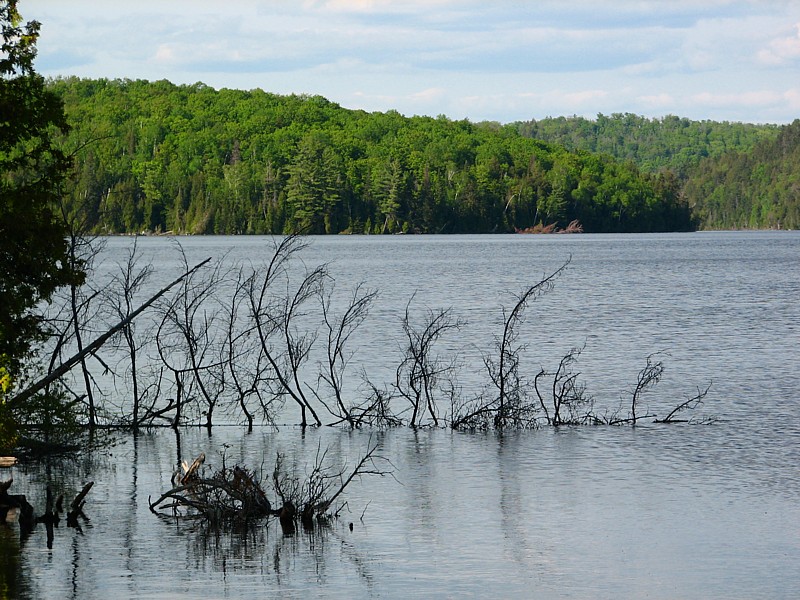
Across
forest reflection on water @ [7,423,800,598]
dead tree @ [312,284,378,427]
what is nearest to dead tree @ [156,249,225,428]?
forest reflection on water @ [7,423,800,598]

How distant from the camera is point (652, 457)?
21922 mm

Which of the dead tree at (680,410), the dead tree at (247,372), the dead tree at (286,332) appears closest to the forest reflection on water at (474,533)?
the dead tree at (247,372)

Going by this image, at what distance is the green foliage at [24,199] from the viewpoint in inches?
612

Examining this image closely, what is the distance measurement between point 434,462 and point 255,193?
158141 millimetres

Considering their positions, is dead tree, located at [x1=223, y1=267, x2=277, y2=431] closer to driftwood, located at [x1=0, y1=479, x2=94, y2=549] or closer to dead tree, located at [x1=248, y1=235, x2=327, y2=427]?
dead tree, located at [x1=248, y1=235, x2=327, y2=427]

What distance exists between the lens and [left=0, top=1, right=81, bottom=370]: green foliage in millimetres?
15555

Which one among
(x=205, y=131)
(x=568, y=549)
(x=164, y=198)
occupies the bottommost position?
(x=568, y=549)

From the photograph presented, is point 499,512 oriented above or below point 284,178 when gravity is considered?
below

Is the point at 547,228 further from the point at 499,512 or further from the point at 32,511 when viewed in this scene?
the point at 32,511

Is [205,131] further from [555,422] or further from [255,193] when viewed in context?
[555,422]

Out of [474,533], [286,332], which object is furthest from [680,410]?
[474,533]

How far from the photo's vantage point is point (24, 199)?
15.6 metres

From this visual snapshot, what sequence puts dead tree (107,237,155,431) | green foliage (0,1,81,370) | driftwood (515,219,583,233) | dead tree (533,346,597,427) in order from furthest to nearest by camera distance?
driftwood (515,219,583,233) → dead tree (533,346,597,427) → dead tree (107,237,155,431) → green foliage (0,1,81,370)

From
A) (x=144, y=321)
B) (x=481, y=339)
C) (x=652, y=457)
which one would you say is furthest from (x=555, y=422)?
(x=144, y=321)
